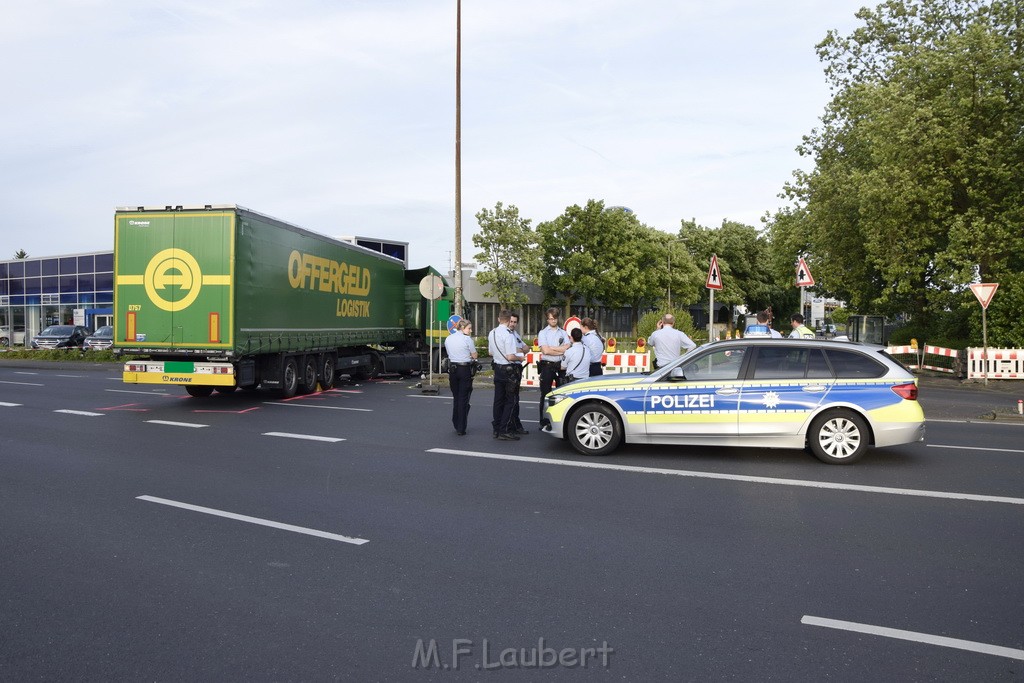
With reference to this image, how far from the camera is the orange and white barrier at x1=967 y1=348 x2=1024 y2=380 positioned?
22.2 meters

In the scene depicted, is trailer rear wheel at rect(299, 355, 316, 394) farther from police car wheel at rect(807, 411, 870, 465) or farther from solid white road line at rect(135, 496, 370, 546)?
police car wheel at rect(807, 411, 870, 465)

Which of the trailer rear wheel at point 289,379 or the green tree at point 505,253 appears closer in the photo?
the trailer rear wheel at point 289,379

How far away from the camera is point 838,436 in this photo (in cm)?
923

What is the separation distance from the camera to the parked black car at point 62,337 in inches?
1548

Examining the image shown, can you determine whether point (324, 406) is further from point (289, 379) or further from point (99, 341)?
point (99, 341)

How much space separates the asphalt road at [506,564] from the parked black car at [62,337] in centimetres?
3300

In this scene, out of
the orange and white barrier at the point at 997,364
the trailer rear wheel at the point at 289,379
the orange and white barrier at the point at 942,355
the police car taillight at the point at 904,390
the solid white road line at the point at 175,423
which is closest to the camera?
the police car taillight at the point at 904,390

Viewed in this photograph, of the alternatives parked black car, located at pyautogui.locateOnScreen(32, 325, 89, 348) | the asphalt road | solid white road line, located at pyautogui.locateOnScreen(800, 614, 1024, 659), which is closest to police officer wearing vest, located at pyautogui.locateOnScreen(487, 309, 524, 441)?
the asphalt road

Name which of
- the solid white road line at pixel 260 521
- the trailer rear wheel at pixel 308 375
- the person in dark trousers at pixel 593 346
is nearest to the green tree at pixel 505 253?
the trailer rear wheel at pixel 308 375

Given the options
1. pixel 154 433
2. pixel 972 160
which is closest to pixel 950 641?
pixel 154 433

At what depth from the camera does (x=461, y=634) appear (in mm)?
4230

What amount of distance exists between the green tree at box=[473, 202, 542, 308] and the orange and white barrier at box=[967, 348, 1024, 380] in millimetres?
31674

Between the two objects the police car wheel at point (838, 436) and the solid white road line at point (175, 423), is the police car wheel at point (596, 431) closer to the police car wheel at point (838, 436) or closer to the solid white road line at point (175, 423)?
the police car wheel at point (838, 436)

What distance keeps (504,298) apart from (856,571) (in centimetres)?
4695
